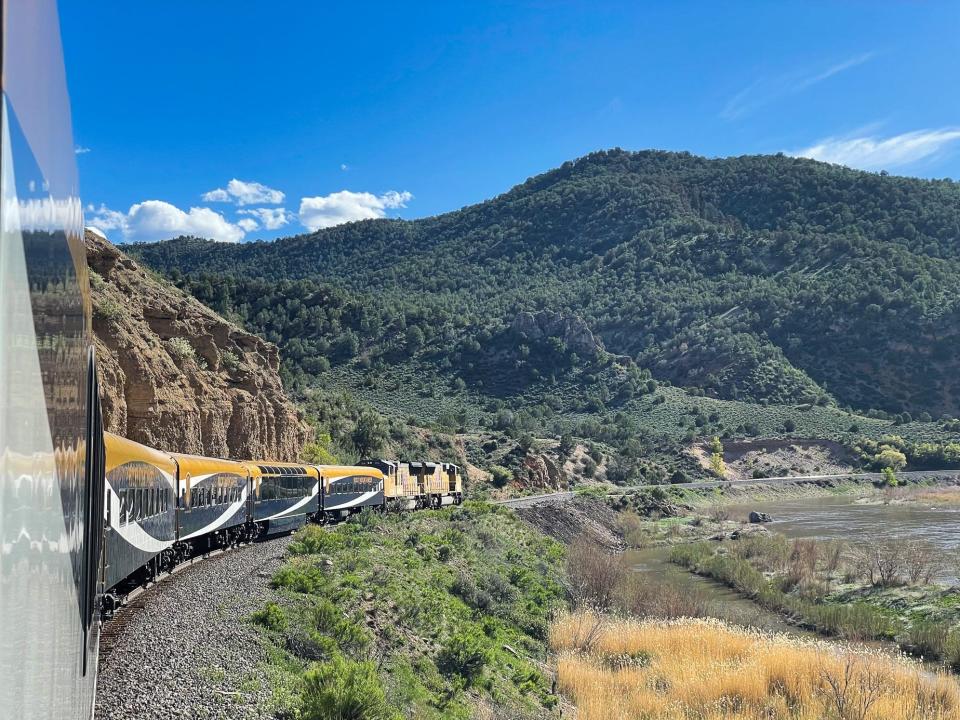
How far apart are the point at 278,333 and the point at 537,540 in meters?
75.5

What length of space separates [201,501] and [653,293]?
13758 centimetres

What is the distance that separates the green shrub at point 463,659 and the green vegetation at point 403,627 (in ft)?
0.09

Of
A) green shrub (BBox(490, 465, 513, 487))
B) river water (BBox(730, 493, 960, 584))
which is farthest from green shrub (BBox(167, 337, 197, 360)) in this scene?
green shrub (BBox(490, 465, 513, 487))

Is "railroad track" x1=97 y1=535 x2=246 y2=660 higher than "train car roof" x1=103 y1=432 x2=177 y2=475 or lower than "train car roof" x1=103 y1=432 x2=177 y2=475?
lower

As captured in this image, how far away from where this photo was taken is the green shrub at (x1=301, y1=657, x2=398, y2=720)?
412 inches

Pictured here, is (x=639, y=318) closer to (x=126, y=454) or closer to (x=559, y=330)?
(x=559, y=330)

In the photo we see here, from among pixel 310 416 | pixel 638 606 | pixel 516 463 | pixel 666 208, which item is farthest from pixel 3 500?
pixel 666 208

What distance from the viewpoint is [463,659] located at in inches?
637

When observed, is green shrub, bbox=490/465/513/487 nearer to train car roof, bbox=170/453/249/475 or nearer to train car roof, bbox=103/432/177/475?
train car roof, bbox=170/453/249/475

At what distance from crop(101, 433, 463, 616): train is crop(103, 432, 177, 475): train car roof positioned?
0.01 meters

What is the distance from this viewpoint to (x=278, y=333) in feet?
358

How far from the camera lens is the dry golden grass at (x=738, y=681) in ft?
50.3

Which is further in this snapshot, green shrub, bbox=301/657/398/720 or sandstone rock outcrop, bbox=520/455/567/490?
sandstone rock outcrop, bbox=520/455/567/490

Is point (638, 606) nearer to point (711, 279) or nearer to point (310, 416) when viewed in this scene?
point (310, 416)
